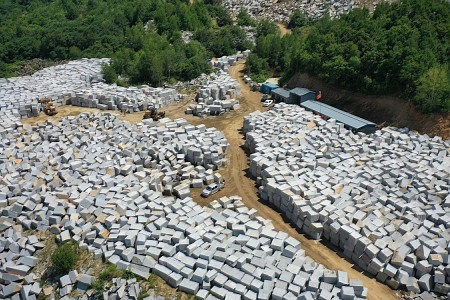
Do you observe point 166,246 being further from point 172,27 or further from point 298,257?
point 172,27

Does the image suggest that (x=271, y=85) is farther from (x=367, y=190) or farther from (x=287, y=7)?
(x=287, y=7)

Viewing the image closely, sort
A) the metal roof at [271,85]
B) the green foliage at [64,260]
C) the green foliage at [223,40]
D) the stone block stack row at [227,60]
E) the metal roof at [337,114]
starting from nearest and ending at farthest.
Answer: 1. the green foliage at [64,260]
2. the metal roof at [337,114]
3. the metal roof at [271,85]
4. the stone block stack row at [227,60]
5. the green foliage at [223,40]

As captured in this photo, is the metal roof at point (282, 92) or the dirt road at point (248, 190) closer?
the dirt road at point (248, 190)

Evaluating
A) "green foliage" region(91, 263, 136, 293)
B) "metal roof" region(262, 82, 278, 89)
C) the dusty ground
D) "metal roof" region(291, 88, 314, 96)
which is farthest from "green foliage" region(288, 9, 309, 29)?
"green foliage" region(91, 263, 136, 293)

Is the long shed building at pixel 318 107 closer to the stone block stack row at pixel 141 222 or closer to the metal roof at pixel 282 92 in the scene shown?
the metal roof at pixel 282 92

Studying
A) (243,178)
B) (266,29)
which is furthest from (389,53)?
(266,29)

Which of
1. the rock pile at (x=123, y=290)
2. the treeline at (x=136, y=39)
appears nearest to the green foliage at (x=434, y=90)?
the treeline at (x=136, y=39)
